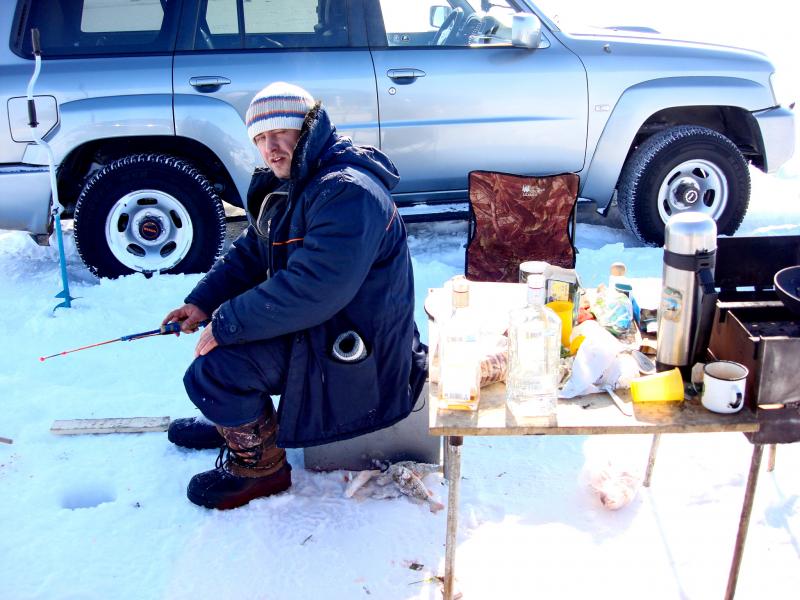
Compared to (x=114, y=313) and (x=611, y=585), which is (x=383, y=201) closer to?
(x=611, y=585)

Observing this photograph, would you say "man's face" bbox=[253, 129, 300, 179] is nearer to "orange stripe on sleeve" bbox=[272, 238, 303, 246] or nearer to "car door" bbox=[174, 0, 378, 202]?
"orange stripe on sleeve" bbox=[272, 238, 303, 246]

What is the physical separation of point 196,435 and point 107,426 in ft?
1.45

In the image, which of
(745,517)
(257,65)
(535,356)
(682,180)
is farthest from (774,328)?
(257,65)

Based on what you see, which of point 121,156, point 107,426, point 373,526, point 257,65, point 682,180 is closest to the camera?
point 373,526

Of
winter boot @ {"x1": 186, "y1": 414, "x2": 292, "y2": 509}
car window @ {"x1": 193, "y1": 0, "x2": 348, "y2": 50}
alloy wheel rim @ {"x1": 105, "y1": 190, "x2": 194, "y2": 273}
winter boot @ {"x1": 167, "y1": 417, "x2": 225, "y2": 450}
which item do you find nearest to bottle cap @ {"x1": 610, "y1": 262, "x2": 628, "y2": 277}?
winter boot @ {"x1": 186, "y1": 414, "x2": 292, "y2": 509}

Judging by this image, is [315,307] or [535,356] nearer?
[535,356]

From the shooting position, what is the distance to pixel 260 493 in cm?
292

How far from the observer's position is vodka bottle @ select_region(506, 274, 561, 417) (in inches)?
84.8

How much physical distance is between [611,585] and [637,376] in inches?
28.2

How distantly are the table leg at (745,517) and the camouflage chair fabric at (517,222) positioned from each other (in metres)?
2.51

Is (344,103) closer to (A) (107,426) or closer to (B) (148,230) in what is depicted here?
(B) (148,230)

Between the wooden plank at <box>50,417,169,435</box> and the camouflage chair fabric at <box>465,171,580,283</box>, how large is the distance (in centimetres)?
204

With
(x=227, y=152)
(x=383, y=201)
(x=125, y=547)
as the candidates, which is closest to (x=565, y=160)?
(x=227, y=152)

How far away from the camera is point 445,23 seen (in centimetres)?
519
